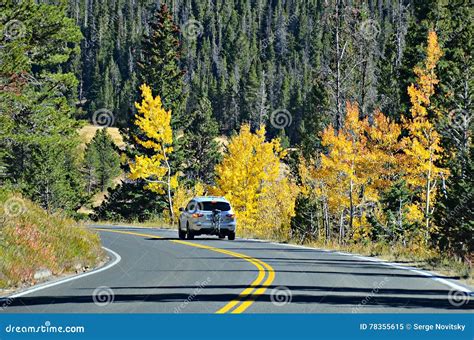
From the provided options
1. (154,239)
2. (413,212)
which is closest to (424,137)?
(413,212)

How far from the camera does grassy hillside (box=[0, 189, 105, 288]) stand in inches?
672

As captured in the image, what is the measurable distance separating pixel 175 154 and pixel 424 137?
27621 millimetres

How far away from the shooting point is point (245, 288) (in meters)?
14.7

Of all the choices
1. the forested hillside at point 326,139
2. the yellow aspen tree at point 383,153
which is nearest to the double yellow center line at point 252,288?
the forested hillside at point 326,139

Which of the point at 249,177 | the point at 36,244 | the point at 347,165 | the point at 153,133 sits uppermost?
the point at 153,133

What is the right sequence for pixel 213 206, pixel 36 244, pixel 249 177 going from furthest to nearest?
pixel 249 177 → pixel 213 206 → pixel 36 244

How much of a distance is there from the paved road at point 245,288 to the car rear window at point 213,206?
25.1 feet

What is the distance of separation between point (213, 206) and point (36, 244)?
43.0 ft

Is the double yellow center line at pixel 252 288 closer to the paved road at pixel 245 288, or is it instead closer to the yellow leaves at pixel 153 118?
the paved road at pixel 245 288

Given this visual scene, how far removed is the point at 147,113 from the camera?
5384 centimetres

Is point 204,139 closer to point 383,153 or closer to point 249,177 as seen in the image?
point 249,177

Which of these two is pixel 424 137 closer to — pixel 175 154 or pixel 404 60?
pixel 404 60

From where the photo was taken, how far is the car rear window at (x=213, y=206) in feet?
104

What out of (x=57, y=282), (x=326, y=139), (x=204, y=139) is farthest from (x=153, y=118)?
(x=57, y=282)
